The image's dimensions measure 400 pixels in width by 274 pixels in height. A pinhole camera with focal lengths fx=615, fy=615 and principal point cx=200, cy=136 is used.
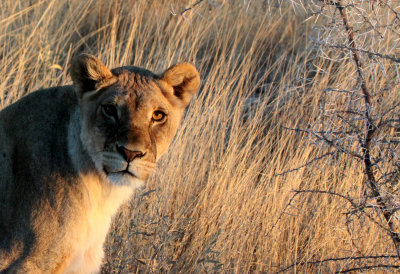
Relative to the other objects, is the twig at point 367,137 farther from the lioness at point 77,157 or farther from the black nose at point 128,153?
the black nose at point 128,153

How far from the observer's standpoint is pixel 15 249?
3.22m

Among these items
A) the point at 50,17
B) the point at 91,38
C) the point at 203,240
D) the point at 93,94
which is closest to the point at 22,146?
the point at 93,94

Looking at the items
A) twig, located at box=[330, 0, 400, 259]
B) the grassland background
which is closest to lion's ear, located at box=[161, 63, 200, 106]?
the grassland background

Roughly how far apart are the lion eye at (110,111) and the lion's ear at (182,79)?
45 cm

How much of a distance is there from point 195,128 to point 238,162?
516 millimetres

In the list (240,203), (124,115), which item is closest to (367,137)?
(240,203)

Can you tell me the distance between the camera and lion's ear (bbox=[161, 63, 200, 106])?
3.65m

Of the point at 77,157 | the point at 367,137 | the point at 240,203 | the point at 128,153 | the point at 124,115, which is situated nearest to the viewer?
the point at 128,153

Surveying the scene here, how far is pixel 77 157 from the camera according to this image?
3.43 meters

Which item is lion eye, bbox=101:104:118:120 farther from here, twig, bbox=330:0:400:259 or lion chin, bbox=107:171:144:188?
twig, bbox=330:0:400:259

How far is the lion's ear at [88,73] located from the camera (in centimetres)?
343

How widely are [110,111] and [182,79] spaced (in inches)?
23.1

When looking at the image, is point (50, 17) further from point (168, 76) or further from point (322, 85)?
point (168, 76)

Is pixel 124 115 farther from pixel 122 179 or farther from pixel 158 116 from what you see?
pixel 122 179
